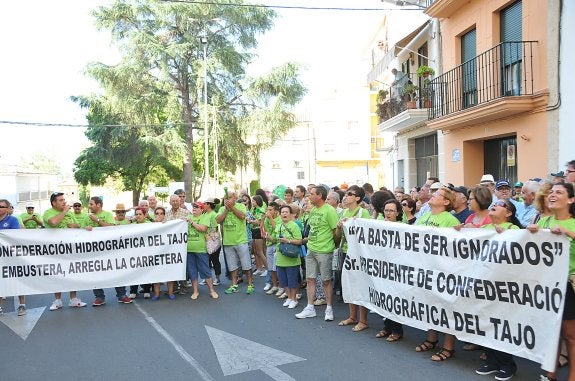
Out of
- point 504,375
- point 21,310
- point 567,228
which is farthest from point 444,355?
point 21,310

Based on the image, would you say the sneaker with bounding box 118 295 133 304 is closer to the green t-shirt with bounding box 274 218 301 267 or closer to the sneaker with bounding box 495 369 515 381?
the green t-shirt with bounding box 274 218 301 267

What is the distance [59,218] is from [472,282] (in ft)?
20.6

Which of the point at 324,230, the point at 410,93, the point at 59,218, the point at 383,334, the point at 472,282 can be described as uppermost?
the point at 410,93

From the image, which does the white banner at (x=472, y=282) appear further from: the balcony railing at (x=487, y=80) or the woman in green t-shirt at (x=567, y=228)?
the balcony railing at (x=487, y=80)

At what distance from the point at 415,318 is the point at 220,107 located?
26947 millimetres

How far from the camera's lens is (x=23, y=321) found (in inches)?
297

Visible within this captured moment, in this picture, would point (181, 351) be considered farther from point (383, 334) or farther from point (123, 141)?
point (123, 141)

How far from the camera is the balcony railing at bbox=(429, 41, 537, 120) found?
36.2ft

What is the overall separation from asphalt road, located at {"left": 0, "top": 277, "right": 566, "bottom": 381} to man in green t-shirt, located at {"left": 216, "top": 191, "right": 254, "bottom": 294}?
43.8 inches

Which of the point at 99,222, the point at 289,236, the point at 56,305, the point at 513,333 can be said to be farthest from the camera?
the point at 99,222

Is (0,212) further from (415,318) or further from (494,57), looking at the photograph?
(494,57)

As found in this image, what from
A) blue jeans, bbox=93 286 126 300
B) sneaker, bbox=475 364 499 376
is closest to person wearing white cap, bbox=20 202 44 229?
blue jeans, bbox=93 286 126 300

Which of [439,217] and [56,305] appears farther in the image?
[56,305]

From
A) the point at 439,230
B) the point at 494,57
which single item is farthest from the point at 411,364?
the point at 494,57
